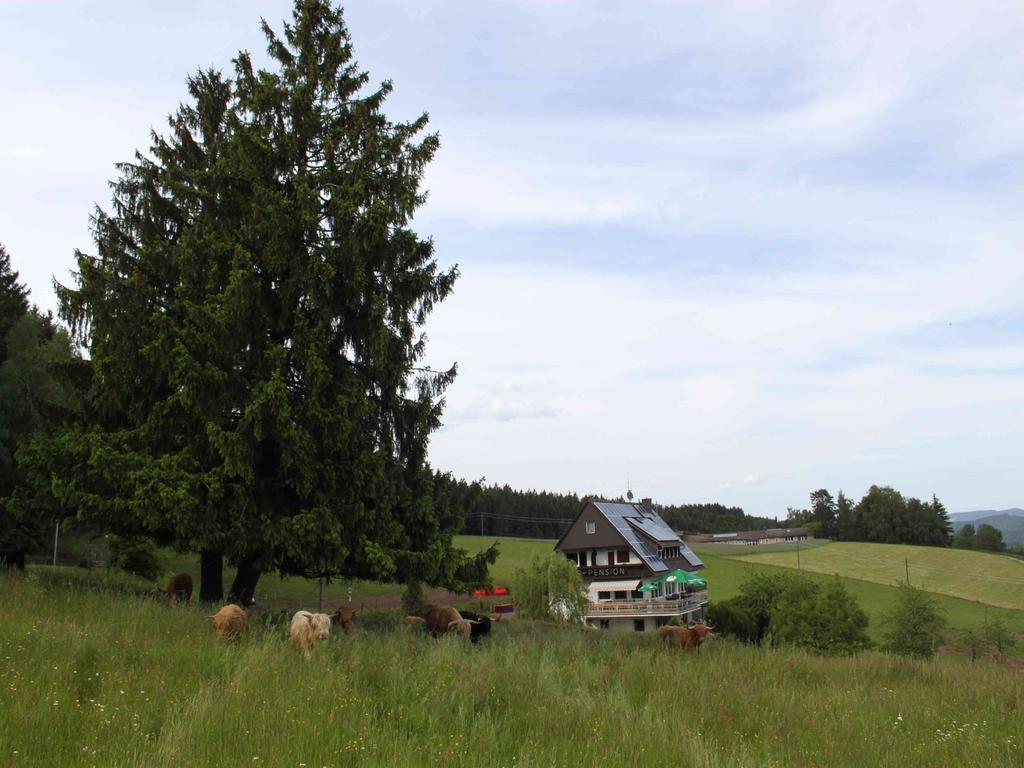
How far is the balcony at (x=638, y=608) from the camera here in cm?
5180

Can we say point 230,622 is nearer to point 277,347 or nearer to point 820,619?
point 277,347

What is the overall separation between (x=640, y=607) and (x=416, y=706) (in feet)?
158

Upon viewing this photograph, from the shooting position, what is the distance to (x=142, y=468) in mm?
14383

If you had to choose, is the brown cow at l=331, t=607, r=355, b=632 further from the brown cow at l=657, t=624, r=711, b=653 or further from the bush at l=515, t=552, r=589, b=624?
the bush at l=515, t=552, r=589, b=624

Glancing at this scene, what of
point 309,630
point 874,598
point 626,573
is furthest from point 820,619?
point 309,630

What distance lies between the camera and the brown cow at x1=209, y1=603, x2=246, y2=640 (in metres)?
10.9

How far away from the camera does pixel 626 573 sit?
57156 millimetres

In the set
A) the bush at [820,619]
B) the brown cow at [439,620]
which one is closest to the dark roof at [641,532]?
the bush at [820,619]

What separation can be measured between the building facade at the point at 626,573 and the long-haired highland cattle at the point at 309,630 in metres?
43.8

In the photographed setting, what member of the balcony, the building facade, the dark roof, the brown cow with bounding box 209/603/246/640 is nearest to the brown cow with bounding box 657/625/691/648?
the brown cow with bounding box 209/603/246/640

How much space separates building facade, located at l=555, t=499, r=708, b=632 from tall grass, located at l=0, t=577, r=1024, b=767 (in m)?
42.5

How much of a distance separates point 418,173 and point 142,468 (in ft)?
29.5

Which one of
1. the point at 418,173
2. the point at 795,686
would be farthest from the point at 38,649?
the point at 418,173

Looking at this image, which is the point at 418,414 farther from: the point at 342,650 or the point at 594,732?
the point at 594,732
